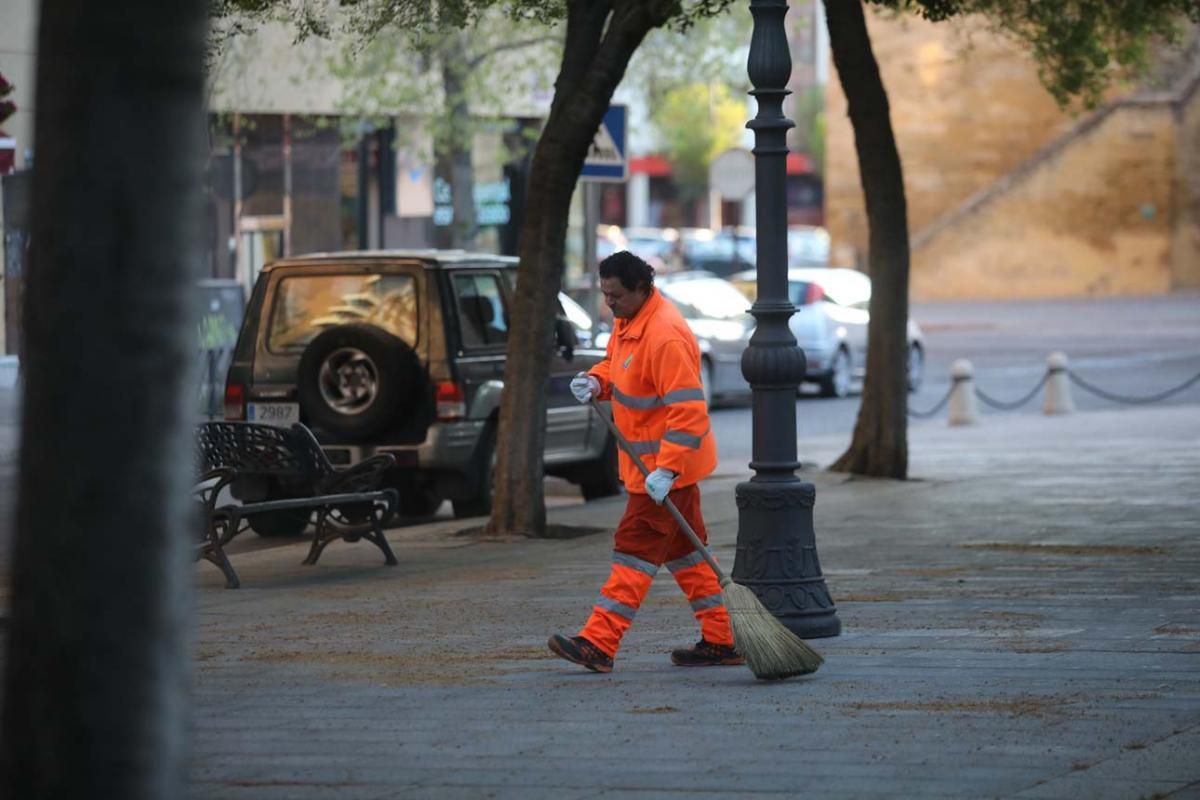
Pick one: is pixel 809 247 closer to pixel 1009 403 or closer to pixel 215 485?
pixel 1009 403

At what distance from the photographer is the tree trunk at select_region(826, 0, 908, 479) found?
690 inches

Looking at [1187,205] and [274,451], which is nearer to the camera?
[274,451]

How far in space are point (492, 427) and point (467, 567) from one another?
2.86 m

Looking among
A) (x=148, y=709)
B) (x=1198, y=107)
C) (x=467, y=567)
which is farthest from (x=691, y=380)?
(x=1198, y=107)

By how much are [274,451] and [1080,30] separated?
368 inches

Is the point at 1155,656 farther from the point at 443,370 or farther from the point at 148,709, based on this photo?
the point at 443,370

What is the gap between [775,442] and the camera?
927 cm

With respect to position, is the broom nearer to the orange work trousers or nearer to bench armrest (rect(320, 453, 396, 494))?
the orange work trousers

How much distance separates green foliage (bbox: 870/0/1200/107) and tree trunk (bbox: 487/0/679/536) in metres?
4.04

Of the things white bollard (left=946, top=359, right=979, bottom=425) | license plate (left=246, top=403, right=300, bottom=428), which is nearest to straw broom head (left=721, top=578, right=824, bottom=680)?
license plate (left=246, top=403, right=300, bottom=428)

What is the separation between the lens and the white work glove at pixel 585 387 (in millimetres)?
8734

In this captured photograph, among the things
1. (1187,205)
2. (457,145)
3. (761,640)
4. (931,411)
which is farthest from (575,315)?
(1187,205)

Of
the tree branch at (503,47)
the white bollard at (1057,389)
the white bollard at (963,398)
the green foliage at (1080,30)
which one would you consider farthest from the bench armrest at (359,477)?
the tree branch at (503,47)

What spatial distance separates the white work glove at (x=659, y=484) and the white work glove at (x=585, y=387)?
0.56 metres
